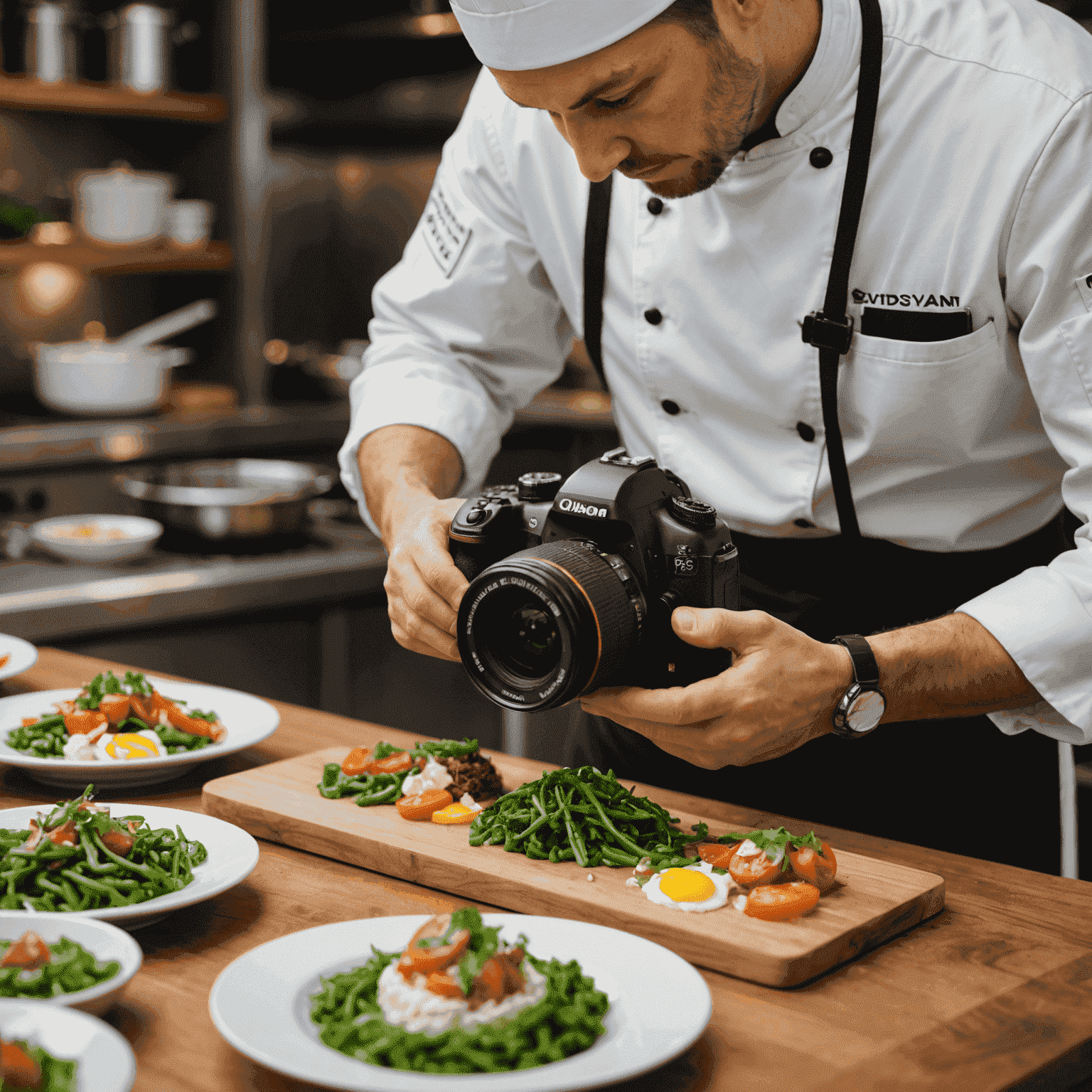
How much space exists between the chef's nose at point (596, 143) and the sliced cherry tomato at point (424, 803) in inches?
23.6

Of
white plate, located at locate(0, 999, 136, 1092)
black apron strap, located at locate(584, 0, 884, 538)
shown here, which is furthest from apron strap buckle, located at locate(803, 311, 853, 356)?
white plate, located at locate(0, 999, 136, 1092)

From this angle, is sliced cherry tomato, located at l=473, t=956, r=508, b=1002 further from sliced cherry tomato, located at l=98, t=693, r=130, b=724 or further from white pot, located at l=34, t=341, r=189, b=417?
white pot, located at l=34, t=341, r=189, b=417

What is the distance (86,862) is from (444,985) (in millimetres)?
331

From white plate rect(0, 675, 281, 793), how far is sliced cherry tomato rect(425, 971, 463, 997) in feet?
1.82

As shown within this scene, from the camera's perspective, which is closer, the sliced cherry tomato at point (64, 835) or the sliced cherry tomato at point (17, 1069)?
the sliced cherry tomato at point (17, 1069)

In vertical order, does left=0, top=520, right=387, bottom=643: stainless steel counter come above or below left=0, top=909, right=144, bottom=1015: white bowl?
below

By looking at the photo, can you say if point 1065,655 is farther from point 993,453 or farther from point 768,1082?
point 768,1082

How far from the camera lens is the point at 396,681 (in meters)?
3.10

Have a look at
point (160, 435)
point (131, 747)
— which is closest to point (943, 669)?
point (131, 747)

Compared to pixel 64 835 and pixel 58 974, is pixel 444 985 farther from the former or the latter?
pixel 64 835

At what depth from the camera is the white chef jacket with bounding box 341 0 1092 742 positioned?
128 cm

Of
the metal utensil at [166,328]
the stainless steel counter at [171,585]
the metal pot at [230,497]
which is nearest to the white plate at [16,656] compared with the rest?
the stainless steel counter at [171,585]

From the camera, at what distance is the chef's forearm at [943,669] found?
1.21m

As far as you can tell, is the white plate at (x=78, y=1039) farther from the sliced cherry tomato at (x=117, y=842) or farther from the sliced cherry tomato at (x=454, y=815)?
the sliced cherry tomato at (x=454, y=815)
